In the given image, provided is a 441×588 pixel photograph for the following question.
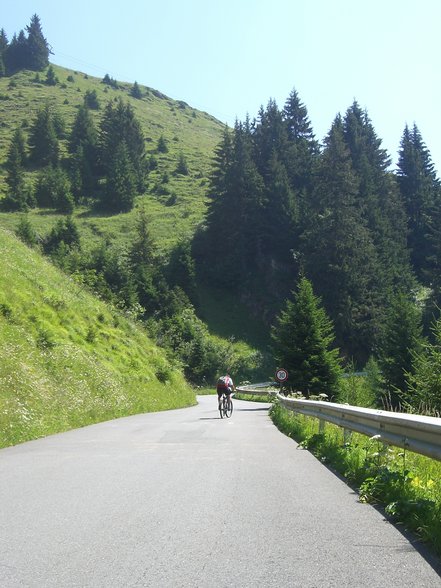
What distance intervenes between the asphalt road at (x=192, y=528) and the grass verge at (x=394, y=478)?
201 mm

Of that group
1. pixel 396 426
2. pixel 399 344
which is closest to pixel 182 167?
pixel 399 344

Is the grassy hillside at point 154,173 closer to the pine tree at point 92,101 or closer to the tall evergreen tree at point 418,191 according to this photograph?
the pine tree at point 92,101

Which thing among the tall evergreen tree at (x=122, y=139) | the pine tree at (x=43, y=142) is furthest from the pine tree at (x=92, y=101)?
the pine tree at (x=43, y=142)

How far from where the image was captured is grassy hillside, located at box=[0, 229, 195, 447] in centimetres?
1738

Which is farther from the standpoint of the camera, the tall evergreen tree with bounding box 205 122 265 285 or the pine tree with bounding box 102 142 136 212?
the pine tree with bounding box 102 142 136 212

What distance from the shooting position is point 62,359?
2397 cm

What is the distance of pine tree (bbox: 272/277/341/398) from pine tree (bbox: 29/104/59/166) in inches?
4060

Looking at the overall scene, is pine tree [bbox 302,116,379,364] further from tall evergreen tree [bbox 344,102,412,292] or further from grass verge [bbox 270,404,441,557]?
grass verge [bbox 270,404,441,557]

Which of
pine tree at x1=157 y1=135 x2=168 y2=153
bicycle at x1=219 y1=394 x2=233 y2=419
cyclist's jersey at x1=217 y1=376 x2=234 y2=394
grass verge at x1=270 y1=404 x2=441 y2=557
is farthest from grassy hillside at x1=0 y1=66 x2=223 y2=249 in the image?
grass verge at x1=270 y1=404 x2=441 y2=557

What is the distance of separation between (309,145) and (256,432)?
9857 centimetres

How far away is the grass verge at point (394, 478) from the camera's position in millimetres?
5512

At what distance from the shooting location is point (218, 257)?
9062 centimetres

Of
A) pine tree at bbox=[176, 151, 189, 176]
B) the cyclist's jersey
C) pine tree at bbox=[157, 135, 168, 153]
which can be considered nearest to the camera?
the cyclist's jersey

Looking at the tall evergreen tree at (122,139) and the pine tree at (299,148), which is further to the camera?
the tall evergreen tree at (122,139)
